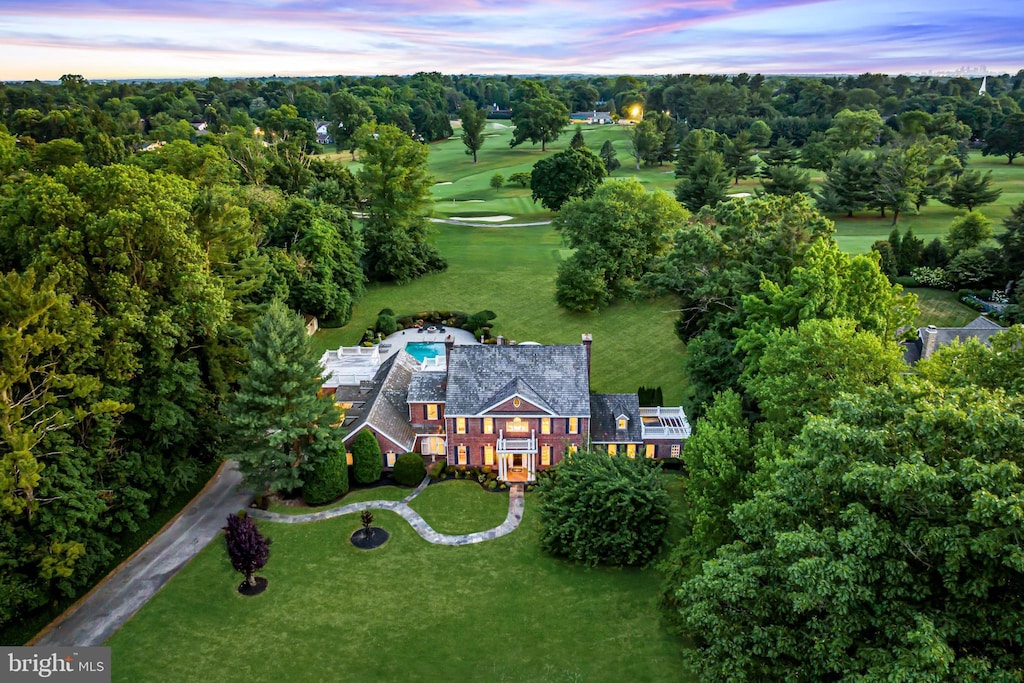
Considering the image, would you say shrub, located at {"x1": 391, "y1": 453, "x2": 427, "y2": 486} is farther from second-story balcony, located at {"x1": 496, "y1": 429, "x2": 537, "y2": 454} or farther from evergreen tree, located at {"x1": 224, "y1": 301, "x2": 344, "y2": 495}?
second-story balcony, located at {"x1": 496, "y1": 429, "x2": 537, "y2": 454}

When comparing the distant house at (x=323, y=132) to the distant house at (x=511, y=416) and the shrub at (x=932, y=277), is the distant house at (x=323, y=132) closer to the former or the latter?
the shrub at (x=932, y=277)

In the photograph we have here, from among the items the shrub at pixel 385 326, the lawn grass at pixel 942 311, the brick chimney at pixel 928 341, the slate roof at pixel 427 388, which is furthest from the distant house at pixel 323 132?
the brick chimney at pixel 928 341

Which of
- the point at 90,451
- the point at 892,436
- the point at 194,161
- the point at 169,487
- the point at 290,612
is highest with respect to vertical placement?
the point at 194,161

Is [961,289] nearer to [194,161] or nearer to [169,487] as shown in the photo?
[169,487]

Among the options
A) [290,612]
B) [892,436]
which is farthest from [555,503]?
[892,436]

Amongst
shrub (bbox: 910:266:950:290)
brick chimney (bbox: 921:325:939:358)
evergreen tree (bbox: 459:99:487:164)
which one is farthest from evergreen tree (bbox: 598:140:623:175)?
brick chimney (bbox: 921:325:939:358)

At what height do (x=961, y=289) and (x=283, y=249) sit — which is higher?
(x=283, y=249)
